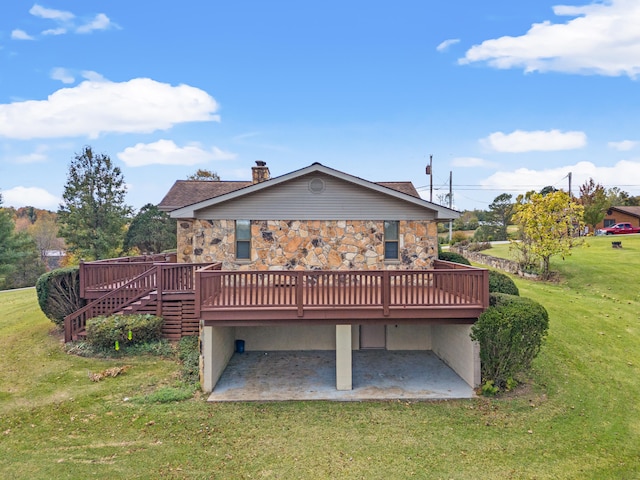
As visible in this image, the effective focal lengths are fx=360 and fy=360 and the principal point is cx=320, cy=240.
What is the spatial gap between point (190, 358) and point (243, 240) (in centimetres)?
394

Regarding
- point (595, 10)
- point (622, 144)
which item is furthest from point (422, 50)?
point (622, 144)

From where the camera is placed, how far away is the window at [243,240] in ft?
39.0

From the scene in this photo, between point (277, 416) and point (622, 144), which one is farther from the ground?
point (622, 144)

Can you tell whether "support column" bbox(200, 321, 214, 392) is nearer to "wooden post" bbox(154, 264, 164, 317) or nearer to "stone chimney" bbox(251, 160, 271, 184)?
"wooden post" bbox(154, 264, 164, 317)

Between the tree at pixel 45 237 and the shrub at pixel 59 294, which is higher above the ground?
the tree at pixel 45 237

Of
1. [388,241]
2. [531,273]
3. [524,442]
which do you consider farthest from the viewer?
[531,273]

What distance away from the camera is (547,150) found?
4459 cm

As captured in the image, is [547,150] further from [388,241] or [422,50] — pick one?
[388,241]

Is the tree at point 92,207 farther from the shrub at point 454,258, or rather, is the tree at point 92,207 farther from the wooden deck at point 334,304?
the shrub at point 454,258

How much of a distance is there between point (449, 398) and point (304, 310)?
393 centimetres

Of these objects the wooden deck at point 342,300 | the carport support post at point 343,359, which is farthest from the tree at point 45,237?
the carport support post at point 343,359

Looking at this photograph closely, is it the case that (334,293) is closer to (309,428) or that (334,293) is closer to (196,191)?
(309,428)

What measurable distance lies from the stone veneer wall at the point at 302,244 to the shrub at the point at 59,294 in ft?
12.9

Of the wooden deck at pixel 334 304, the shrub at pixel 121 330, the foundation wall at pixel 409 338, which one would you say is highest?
the wooden deck at pixel 334 304
